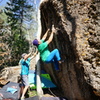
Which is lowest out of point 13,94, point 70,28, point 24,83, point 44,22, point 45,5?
point 13,94

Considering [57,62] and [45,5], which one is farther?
[45,5]

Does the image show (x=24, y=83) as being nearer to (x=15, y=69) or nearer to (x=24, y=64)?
(x=24, y=64)

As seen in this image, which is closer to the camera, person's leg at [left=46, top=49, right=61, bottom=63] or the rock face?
the rock face

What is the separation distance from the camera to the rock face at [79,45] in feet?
11.4

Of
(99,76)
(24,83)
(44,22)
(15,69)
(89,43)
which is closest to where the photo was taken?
(99,76)

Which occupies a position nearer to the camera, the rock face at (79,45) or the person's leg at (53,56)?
the rock face at (79,45)

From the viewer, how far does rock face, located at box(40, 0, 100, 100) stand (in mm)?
3484

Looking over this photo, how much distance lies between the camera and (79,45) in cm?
373

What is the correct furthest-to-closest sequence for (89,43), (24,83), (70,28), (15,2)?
(15,2) < (24,83) < (70,28) < (89,43)

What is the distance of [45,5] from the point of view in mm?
5922

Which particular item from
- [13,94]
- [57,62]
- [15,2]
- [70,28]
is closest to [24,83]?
[13,94]

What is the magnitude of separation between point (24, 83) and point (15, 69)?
140 inches

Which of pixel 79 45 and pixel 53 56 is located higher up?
pixel 79 45

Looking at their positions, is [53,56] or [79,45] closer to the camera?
[79,45]
